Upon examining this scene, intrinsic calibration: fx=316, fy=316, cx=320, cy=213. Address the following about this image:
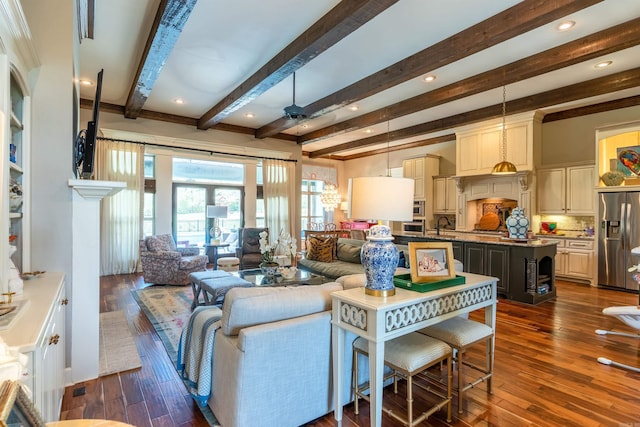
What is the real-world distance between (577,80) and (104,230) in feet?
27.3

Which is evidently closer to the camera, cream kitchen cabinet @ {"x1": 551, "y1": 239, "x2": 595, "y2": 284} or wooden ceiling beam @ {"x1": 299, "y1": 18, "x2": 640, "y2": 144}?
wooden ceiling beam @ {"x1": 299, "y1": 18, "x2": 640, "y2": 144}

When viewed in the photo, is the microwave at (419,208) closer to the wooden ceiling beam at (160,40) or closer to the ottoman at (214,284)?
the ottoman at (214,284)

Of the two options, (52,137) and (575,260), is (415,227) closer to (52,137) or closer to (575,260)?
(575,260)

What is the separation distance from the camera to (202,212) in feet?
24.2

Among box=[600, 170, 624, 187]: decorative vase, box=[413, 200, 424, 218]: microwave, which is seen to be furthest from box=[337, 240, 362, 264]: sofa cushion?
box=[600, 170, 624, 187]: decorative vase

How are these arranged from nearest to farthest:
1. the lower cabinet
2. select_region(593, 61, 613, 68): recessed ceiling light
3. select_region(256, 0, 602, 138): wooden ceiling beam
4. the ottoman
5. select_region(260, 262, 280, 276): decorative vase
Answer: select_region(256, 0, 602, 138): wooden ceiling beam < the ottoman < select_region(593, 61, 613, 68): recessed ceiling light < select_region(260, 262, 280, 276): decorative vase < the lower cabinet

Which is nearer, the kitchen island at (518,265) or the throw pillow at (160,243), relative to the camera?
the kitchen island at (518,265)

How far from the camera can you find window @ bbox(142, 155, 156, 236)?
666 cm

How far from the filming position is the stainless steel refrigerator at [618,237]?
16.5ft

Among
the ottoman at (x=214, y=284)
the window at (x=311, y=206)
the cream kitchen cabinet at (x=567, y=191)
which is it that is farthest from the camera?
the window at (x=311, y=206)

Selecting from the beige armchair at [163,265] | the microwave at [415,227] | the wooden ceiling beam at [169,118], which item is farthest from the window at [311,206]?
the beige armchair at [163,265]

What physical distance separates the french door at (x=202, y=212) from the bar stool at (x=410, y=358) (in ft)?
19.3

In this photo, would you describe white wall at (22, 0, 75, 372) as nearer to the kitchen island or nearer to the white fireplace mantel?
the white fireplace mantel

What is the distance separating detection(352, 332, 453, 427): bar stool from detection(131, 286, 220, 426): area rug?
3.54ft
